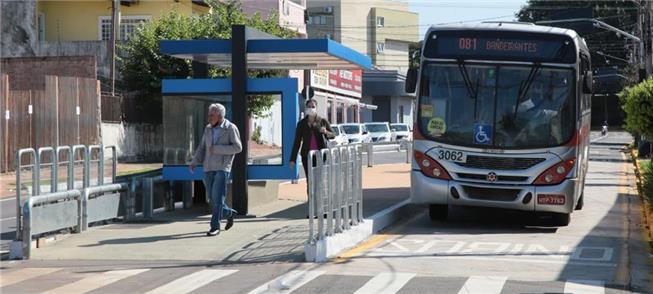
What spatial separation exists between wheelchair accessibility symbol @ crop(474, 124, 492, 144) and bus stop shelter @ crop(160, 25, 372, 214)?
8.80 ft

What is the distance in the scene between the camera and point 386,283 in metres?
9.14

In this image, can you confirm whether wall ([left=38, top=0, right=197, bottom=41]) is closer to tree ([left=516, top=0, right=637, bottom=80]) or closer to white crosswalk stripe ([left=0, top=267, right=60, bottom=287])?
white crosswalk stripe ([left=0, top=267, right=60, bottom=287])

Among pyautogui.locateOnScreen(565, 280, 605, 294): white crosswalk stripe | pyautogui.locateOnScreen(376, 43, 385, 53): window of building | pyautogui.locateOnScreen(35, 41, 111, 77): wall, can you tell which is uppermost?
pyautogui.locateOnScreen(376, 43, 385, 53): window of building

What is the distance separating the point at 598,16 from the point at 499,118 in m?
73.1

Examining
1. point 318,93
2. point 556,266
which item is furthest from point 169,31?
point 556,266

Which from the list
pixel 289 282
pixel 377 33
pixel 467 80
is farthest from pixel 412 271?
pixel 377 33

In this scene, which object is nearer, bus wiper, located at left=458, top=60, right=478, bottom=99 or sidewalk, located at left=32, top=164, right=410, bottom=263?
sidewalk, located at left=32, top=164, right=410, bottom=263

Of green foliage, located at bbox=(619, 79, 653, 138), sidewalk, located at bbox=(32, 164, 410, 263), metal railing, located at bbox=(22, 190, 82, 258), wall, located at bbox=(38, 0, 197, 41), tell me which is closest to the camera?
metal railing, located at bbox=(22, 190, 82, 258)

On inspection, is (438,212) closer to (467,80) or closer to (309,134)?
(467,80)

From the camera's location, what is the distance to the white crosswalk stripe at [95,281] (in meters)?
8.73

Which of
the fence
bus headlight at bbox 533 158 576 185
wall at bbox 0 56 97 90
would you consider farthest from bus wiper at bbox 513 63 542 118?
wall at bbox 0 56 97 90

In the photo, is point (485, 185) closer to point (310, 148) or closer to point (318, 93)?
point (310, 148)

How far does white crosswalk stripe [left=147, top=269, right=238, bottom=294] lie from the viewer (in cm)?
871

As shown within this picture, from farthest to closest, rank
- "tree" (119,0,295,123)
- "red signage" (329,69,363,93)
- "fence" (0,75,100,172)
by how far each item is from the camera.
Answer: "red signage" (329,69,363,93) < "tree" (119,0,295,123) < "fence" (0,75,100,172)
